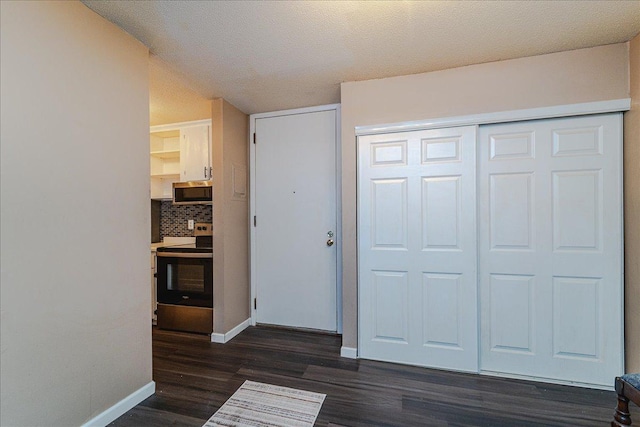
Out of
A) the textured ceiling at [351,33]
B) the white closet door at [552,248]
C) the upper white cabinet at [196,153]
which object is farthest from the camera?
the upper white cabinet at [196,153]

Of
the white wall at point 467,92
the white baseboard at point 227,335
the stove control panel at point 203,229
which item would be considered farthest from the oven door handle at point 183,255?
the white wall at point 467,92

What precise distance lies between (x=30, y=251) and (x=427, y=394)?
2.44 m

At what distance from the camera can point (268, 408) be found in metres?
1.80

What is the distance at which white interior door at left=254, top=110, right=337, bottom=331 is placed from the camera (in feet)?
9.87

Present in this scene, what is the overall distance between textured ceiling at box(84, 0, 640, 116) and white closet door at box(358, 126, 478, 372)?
0.60 meters

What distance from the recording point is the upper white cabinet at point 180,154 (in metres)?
3.24

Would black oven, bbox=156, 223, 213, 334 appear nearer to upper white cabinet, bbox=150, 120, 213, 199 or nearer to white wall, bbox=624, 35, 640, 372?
upper white cabinet, bbox=150, 120, 213, 199

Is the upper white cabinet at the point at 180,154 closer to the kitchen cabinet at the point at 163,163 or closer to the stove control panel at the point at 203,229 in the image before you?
the kitchen cabinet at the point at 163,163

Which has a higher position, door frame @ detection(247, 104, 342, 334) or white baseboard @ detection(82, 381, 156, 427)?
door frame @ detection(247, 104, 342, 334)

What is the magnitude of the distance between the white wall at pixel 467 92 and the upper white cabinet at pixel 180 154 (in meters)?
1.71

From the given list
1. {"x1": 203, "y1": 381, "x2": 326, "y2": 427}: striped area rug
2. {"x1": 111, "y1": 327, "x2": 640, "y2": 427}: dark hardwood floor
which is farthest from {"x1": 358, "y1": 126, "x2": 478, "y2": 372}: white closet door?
{"x1": 203, "y1": 381, "x2": 326, "y2": 427}: striped area rug

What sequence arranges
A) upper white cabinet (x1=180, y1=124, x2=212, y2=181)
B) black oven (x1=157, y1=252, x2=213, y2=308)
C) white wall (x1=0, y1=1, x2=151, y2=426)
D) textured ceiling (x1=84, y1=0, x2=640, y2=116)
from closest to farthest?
white wall (x1=0, y1=1, x2=151, y2=426)
textured ceiling (x1=84, y1=0, x2=640, y2=116)
black oven (x1=157, y1=252, x2=213, y2=308)
upper white cabinet (x1=180, y1=124, x2=212, y2=181)

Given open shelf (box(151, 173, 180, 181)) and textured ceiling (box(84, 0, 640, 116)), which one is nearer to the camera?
textured ceiling (box(84, 0, 640, 116))

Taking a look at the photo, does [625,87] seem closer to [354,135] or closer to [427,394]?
[354,135]
